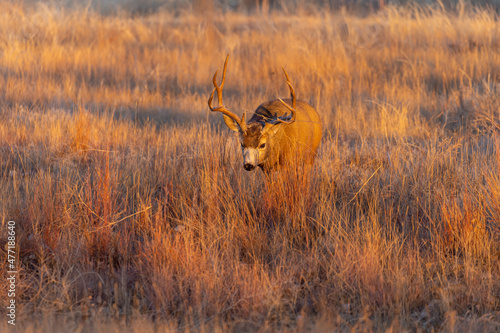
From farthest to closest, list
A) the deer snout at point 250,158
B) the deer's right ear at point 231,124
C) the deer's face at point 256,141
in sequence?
the deer's right ear at point 231,124 → the deer's face at point 256,141 → the deer snout at point 250,158

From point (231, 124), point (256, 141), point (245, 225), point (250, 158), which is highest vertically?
point (231, 124)

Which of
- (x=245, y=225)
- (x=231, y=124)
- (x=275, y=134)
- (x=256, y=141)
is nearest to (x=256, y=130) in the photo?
(x=256, y=141)

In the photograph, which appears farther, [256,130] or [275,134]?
[275,134]

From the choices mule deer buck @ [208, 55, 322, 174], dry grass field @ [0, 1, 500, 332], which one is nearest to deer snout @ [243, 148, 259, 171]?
mule deer buck @ [208, 55, 322, 174]

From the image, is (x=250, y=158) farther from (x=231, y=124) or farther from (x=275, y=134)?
(x=275, y=134)

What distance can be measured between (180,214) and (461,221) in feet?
7.53

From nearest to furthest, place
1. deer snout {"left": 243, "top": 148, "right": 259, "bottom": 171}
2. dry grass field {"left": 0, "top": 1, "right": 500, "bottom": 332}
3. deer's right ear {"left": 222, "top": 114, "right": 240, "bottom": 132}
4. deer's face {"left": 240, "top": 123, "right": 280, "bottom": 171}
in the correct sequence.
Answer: dry grass field {"left": 0, "top": 1, "right": 500, "bottom": 332} → deer snout {"left": 243, "top": 148, "right": 259, "bottom": 171} → deer's face {"left": 240, "top": 123, "right": 280, "bottom": 171} → deer's right ear {"left": 222, "top": 114, "right": 240, "bottom": 132}

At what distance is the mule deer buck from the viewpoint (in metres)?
5.41

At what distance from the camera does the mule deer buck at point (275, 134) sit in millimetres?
5414

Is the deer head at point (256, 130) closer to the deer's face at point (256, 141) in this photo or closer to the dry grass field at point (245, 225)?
the deer's face at point (256, 141)

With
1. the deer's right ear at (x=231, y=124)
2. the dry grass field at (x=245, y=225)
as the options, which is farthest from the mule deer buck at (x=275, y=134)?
the dry grass field at (x=245, y=225)

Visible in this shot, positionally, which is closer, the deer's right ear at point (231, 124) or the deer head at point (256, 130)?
the deer head at point (256, 130)

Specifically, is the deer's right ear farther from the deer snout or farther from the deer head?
the deer snout

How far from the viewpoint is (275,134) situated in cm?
586
